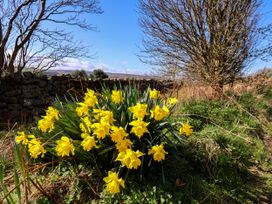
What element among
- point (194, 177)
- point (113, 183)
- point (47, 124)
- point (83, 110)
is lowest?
point (194, 177)

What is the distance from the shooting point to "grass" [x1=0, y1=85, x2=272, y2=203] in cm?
251

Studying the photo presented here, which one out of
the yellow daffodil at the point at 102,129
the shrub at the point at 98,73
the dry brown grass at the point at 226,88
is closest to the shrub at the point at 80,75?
the shrub at the point at 98,73

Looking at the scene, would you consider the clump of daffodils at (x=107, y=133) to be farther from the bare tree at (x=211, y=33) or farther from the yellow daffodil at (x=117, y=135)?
the bare tree at (x=211, y=33)

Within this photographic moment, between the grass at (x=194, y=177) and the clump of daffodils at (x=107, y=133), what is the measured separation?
15cm

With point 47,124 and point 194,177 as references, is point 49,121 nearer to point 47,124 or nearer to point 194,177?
point 47,124

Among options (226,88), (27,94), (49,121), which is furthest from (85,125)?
(226,88)

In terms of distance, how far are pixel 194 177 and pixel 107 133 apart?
46.4 inches

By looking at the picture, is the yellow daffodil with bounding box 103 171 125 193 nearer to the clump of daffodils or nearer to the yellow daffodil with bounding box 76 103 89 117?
the clump of daffodils

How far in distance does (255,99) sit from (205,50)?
6.14ft

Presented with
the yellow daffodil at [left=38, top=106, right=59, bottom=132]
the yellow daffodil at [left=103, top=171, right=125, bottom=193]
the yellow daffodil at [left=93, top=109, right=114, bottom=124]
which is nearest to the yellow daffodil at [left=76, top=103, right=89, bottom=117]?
the yellow daffodil at [left=93, top=109, right=114, bottom=124]

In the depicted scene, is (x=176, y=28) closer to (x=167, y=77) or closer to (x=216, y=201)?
(x=167, y=77)

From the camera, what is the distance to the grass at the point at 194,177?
251 cm

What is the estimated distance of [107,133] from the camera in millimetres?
2385

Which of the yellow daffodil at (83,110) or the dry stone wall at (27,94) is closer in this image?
the yellow daffodil at (83,110)
